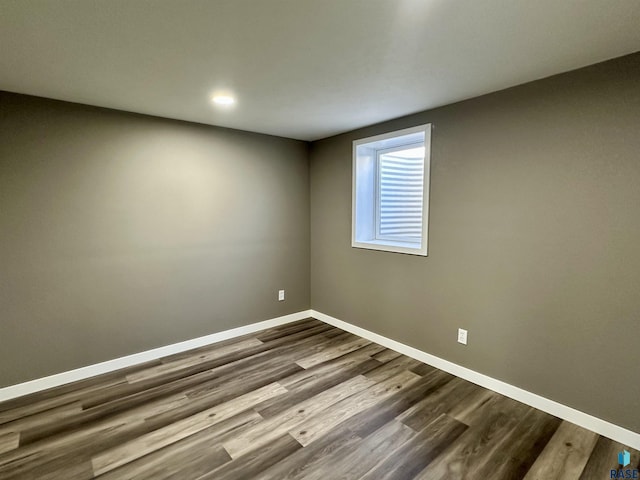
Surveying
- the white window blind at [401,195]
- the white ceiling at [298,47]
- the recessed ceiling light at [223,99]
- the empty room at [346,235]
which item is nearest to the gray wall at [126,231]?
the empty room at [346,235]

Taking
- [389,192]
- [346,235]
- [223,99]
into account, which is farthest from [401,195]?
[223,99]

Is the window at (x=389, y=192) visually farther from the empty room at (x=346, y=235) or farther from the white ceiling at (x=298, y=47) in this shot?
the white ceiling at (x=298, y=47)

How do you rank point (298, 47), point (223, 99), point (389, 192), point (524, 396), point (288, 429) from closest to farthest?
point (298, 47) < point (288, 429) < point (524, 396) < point (223, 99) < point (389, 192)

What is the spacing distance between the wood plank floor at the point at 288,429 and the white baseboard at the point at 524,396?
0.05 meters

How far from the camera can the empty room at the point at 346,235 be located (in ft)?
5.50

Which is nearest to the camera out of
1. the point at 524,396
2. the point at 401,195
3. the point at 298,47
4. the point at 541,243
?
the point at 298,47

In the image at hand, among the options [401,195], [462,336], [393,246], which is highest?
[401,195]

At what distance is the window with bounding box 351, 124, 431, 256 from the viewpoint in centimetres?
317

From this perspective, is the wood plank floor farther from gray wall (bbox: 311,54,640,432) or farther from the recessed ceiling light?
the recessed ceiling light

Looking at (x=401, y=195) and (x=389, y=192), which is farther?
(x=389, y=192)

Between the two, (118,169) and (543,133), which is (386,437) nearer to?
(543,133)

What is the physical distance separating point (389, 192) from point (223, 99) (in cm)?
197

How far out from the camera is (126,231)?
2.82 metres

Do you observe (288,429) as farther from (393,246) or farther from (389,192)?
(389,192)
